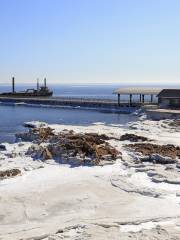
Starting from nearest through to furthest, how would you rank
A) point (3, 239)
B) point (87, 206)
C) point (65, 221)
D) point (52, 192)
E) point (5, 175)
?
point (3, 239) → point (65, 221) → point (87, 206) → point (52, 192) → point (5, 175)

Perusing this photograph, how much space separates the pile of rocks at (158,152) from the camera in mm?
24594

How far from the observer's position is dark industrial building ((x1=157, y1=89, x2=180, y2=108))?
61.7 meters

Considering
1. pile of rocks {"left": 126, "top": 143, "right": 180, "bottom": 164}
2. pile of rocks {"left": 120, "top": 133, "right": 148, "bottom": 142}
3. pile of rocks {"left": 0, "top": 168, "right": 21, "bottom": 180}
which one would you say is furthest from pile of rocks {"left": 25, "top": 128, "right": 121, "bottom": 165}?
pile of rocks {"left": 120, "top": 133, "right": 148, "bottom": 142}

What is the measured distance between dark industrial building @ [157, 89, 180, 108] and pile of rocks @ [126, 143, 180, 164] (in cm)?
3340

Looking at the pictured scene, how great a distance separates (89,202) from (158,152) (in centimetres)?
1026

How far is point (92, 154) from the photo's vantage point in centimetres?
2511

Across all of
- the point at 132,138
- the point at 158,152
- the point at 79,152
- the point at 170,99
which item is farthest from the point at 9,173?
the point at 170,99

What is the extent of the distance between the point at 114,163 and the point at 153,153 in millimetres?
3247

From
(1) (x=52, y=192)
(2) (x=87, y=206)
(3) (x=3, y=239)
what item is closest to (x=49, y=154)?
(1) (x=52, y=192)

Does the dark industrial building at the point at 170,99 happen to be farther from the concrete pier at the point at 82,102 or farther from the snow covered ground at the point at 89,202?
the snow covered ground at the point at 89,202

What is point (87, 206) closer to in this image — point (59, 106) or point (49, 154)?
point (49, 154)

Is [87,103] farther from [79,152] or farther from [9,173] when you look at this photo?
[9,173]

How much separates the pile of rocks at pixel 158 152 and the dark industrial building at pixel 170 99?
110 feet

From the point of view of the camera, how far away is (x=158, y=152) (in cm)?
2667
